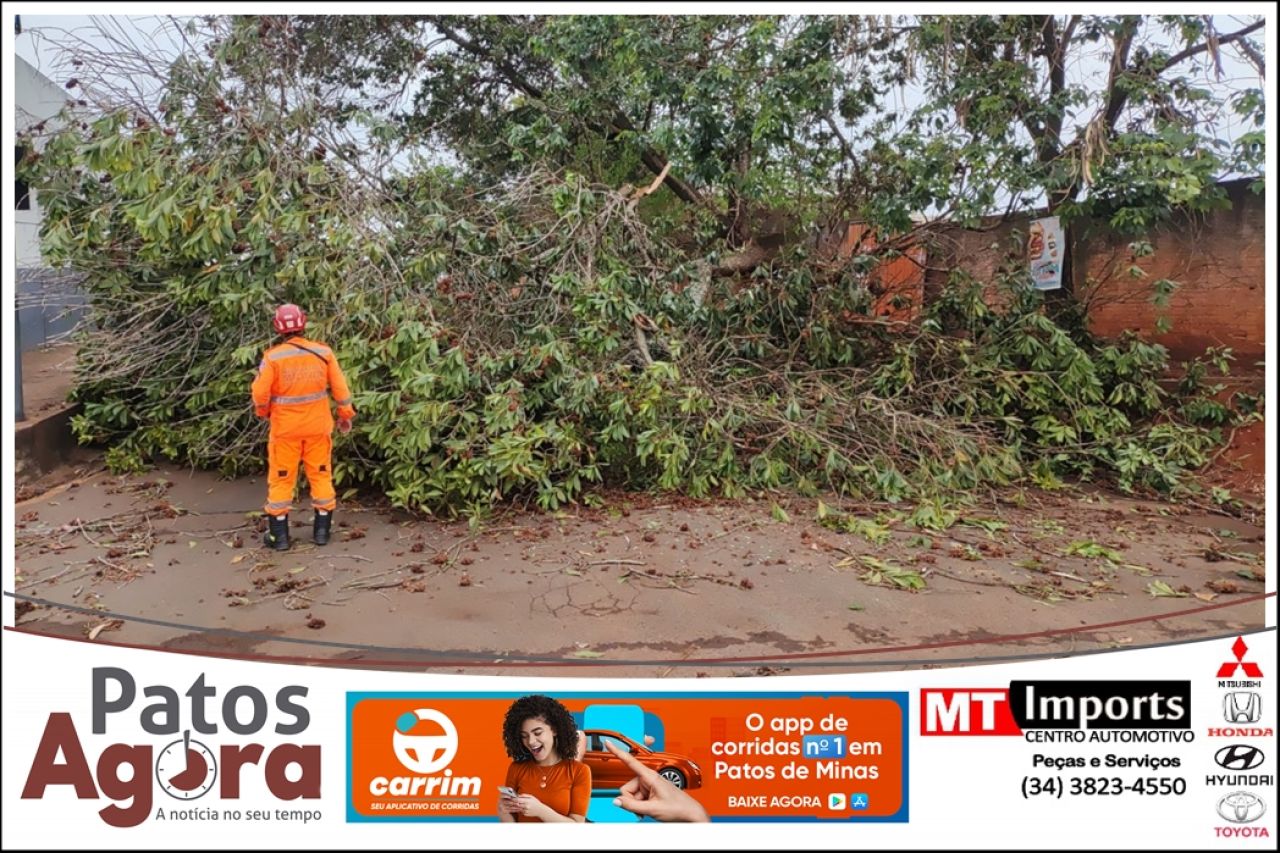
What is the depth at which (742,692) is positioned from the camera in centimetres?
288

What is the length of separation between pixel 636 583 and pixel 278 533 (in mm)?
2254

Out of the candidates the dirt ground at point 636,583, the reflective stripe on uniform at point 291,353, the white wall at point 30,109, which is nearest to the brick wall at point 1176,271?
the dirt ground at point 636,583

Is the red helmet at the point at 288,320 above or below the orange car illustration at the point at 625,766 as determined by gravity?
above

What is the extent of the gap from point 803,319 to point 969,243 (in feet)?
6.04

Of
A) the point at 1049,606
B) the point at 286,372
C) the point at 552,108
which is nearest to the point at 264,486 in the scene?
the point at 286,372

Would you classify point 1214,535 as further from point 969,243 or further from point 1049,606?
point 969,243

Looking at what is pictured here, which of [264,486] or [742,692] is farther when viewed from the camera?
[264,486]

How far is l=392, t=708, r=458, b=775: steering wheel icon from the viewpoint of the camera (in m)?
2.77

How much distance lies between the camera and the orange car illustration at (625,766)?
9.09 feet

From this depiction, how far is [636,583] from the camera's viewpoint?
14.9 feet

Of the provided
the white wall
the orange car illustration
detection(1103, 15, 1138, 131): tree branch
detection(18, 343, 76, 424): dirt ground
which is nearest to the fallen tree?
detection(18, 343, 76, 424): dirt ground

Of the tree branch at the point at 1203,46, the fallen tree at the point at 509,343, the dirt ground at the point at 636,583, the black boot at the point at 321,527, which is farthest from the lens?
the tree branch at the point at 1203,46

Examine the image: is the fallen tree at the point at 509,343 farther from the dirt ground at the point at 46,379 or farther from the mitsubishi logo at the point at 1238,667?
the mitsubishi logo at the point at 1238,667

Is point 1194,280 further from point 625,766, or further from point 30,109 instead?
point 30,109
